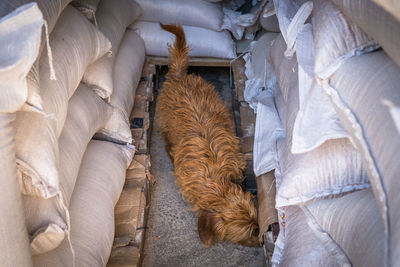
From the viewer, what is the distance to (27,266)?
0.90 m

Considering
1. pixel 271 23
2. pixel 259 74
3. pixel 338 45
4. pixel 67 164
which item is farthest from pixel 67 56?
pixel 271 23

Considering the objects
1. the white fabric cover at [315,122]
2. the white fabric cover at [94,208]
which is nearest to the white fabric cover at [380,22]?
the white fabric cover at [315,122]

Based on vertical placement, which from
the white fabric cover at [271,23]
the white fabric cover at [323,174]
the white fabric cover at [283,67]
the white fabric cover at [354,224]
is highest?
the white fabric cover at [271,23]

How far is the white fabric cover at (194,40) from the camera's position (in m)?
2.75

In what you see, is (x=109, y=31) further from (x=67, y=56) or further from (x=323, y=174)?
(x=323, y=174)

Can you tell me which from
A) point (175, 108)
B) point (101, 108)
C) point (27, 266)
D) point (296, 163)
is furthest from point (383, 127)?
point (175, 108)

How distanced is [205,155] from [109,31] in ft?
3.01

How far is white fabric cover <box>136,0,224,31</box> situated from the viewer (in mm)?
2725

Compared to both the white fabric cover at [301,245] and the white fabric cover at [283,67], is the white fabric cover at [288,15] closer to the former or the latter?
the white fabric cover at [283,67]

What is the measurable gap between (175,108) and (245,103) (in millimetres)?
525

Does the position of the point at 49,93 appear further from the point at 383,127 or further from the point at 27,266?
the point at 383,127

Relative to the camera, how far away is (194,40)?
2760mm

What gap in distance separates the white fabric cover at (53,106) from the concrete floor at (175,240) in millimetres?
976

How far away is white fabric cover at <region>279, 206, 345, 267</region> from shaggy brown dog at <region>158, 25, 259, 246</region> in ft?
1.13
